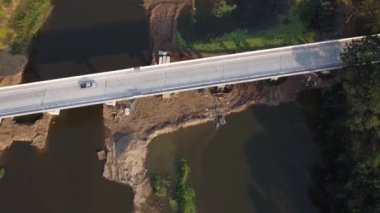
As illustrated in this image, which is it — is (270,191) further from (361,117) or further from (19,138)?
(19,138)

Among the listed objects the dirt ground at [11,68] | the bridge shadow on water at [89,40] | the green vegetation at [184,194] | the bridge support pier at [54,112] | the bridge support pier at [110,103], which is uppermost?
the bridge shadow on water at [89,40]

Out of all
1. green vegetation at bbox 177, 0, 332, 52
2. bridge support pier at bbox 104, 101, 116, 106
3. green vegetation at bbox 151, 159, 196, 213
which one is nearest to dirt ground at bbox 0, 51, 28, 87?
bridge support pier at bbox 104, 101, 116, 106

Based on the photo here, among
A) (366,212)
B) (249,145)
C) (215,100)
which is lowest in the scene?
(366,212)

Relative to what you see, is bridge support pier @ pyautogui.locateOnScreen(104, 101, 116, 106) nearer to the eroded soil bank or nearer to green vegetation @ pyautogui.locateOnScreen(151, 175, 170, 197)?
the eroded soil bank

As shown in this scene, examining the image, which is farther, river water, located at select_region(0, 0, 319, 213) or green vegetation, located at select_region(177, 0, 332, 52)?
green vegetation, located at select_region(177, 0, 332, 52)

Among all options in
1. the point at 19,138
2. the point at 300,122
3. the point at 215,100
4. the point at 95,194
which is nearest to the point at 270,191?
the point at 300,122

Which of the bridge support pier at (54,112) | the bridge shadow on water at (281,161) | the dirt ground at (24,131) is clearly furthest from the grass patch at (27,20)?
the bridge shadow on water at (281,161)

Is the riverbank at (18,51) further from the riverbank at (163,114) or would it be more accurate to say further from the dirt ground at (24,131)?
the riverbank at (163,114)
